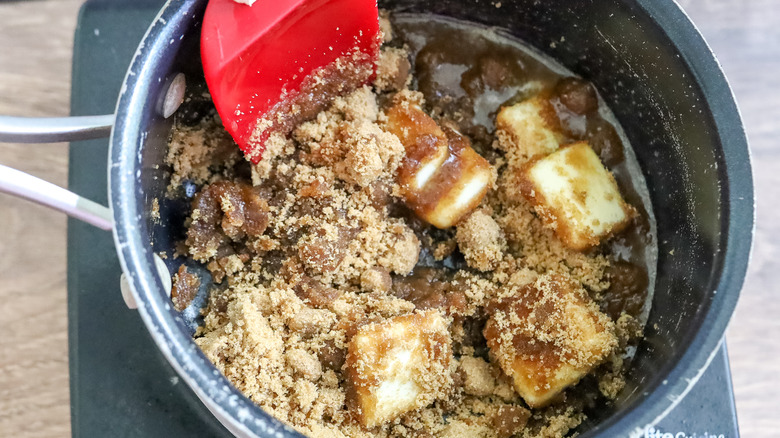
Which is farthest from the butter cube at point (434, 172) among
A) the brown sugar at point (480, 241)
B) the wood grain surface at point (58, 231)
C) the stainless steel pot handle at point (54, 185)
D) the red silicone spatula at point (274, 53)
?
the wood grain surface at point (58, 231)

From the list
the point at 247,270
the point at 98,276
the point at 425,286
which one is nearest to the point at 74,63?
the point at 98,276

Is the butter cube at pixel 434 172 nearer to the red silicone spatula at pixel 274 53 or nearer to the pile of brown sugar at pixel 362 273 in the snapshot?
the pile of brown sugar at pixel 362 273

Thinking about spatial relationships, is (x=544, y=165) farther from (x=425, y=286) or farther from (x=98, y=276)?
(x=98, y=276)

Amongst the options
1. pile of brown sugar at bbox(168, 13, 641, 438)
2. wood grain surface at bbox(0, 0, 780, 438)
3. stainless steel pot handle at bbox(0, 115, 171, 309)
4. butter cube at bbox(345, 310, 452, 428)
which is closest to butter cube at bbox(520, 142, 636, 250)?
pile of brown sugar at bbox(168, 13, 641, 438)

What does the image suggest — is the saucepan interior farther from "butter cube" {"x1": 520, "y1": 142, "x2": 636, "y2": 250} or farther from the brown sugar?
the brown sugar

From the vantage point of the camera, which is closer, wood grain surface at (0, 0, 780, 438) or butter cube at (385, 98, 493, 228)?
butter cube at (385, 98, 493, 228)

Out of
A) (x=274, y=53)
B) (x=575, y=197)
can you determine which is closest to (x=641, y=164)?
(x=575, y=197)
